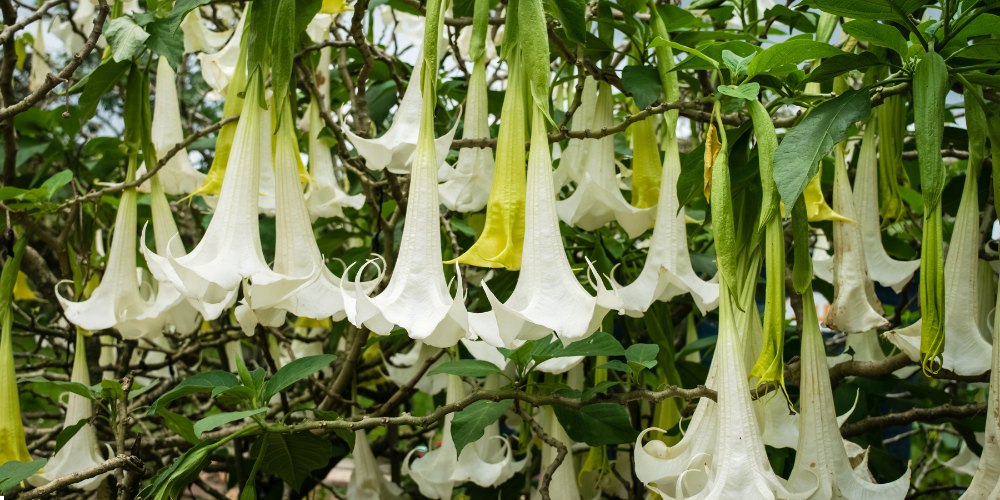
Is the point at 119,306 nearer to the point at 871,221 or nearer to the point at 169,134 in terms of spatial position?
the point at 169,134

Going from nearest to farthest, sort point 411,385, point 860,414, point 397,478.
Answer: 1. point 411,385
2. point 860,414
3. point 397,478

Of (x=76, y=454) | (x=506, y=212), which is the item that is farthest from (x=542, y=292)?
(x=76, y=454)

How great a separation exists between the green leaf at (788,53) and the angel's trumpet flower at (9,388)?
1164mm

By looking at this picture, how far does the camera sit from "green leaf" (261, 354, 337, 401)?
111 centimetres

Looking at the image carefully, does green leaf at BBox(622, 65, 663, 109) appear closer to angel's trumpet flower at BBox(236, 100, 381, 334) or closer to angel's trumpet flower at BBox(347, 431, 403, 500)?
angel's trumpet flower at BBox(236, 100, 381, 334)

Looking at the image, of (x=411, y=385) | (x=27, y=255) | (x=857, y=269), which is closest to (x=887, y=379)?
(x=857, y=269)

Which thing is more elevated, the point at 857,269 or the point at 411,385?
the point at 857,269

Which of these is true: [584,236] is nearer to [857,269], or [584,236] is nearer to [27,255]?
[857,269]

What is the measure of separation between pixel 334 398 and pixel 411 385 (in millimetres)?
147

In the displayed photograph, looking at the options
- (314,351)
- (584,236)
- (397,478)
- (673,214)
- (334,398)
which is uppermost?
(673,214)

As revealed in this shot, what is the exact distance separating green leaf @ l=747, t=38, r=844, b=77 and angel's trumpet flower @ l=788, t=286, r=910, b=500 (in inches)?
9.9

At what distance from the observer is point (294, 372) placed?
1.13m

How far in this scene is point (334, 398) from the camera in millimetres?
1445

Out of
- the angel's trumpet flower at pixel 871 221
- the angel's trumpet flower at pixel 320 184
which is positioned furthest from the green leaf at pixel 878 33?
the angel's trumpet flower at pixel 320 184
